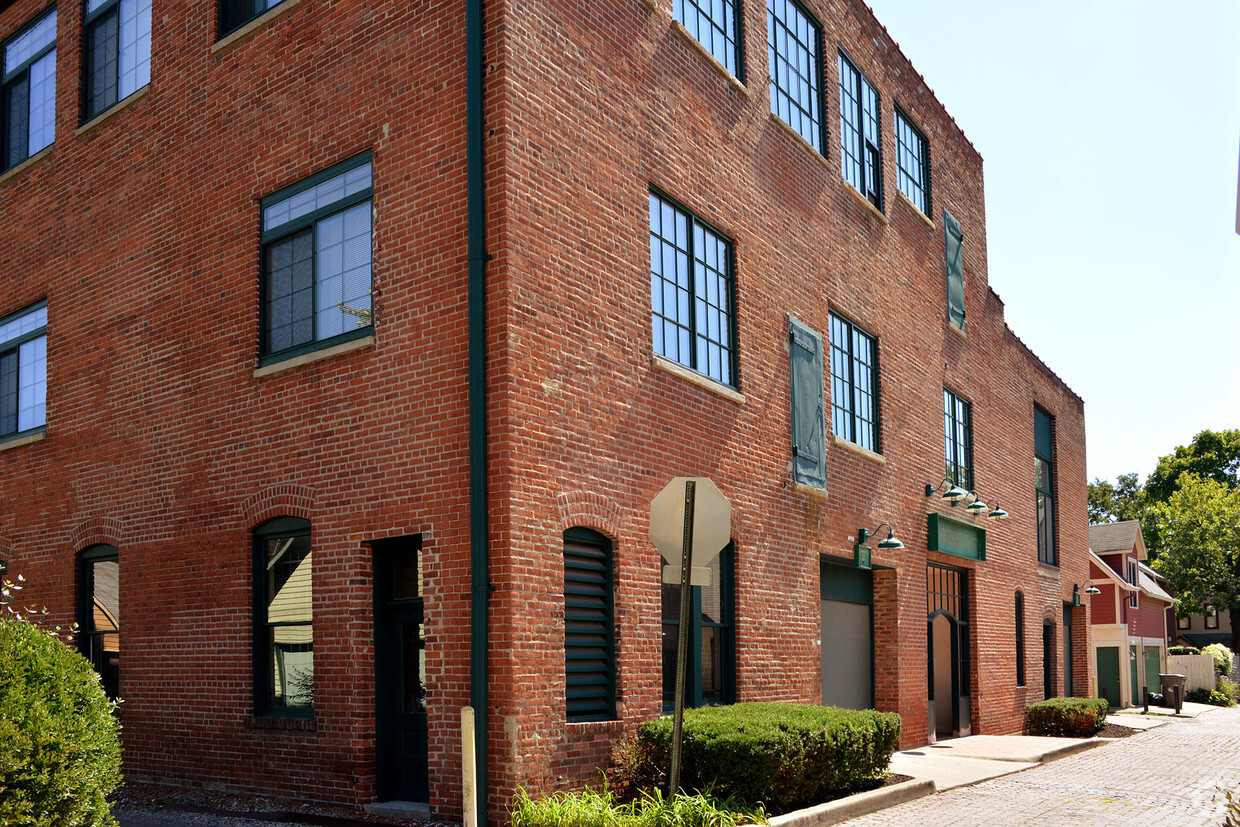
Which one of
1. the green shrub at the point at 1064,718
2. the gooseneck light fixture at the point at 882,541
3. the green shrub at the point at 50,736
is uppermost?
the gooseneck light fixture at the point at 882,541

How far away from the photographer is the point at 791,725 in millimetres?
11430

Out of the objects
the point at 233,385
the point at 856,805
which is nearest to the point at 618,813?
the point at 856,805

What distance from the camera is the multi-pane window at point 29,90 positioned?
1641 cm

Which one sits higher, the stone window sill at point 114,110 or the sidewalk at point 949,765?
the stone window sill at point 114,110

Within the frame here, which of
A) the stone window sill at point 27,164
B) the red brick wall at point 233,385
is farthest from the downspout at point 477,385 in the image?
the stone window sill at point 27,164

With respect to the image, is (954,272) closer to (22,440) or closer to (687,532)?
(687,532)

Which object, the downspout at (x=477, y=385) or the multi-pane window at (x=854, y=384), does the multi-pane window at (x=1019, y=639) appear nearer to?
the multi-pane window at (x=854, y=384)

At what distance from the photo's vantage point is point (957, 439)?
23.0 metres

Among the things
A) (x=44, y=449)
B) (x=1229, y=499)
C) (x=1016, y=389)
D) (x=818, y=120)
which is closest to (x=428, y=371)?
(x=44, y=449)

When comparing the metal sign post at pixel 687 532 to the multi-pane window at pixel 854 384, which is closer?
the metal sign post at pixel 687 532

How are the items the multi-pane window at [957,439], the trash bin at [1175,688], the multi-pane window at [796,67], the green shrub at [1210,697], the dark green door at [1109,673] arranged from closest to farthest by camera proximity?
the multi-pane window at [796,67] < the multi-pane window at [957,439] < the trash bin at [1175,688] < the dark green door at [1109,673] < the green shrub at [1210,697]

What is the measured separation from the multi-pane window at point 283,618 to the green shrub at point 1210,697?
1614 inches

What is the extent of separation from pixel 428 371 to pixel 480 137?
221cm

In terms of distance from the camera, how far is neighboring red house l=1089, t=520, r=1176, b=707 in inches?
1517
